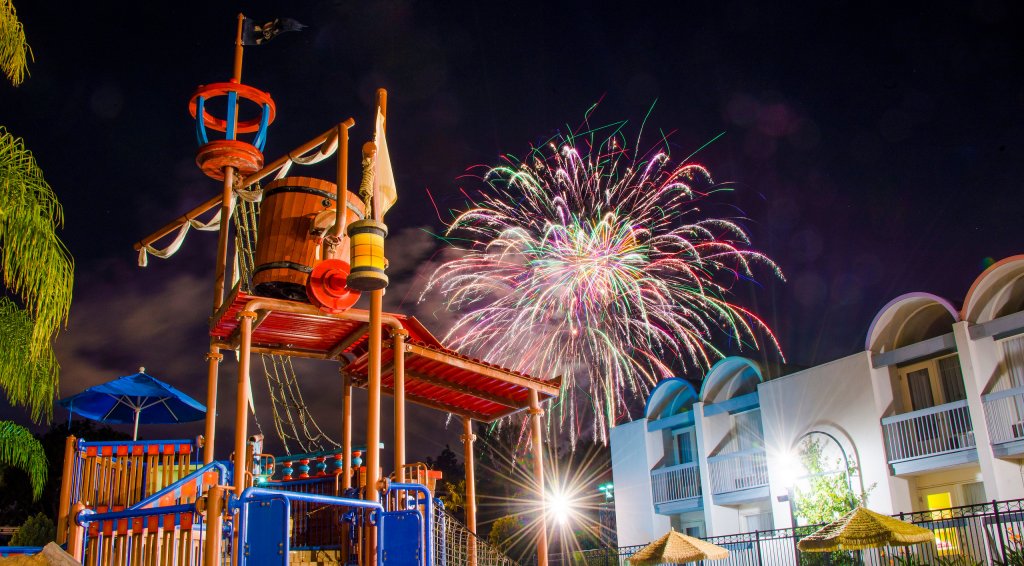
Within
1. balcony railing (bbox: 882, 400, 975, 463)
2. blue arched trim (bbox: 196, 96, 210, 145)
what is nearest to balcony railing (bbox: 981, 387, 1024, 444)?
balcony railing (bbox: 882, 400, 975, 463)

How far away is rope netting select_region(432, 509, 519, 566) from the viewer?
33.9 feet

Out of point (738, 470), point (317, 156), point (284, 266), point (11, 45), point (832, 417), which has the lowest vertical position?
point (738, 470)

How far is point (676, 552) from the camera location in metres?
18.3

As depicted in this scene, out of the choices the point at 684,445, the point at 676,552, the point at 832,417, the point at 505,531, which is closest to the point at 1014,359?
the point at 832,417

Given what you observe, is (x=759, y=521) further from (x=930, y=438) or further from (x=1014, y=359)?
(x=1014, y=359)

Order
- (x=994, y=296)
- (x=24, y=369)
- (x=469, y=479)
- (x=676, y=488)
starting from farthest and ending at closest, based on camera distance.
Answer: (x=676, y=488) < (x=994, y=296) < (x=469, y=479) < (x=24, y=369)

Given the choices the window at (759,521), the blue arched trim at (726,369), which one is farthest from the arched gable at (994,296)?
the window at (759,521)

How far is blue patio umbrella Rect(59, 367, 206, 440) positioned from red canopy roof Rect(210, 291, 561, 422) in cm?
380

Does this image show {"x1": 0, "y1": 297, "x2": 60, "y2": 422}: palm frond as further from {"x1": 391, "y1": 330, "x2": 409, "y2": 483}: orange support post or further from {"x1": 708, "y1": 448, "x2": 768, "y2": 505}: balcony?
{"x1": 708, "y1": 448, "x2": 768, "y2": 505}: balcony

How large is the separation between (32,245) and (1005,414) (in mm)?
19127

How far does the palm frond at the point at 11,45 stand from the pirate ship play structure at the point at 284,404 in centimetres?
316

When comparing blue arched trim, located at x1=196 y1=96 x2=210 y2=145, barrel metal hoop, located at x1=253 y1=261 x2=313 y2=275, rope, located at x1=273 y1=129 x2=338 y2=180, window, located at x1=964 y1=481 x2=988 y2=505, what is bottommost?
window, located at x1=964 y1=481 x2=988 y2=505

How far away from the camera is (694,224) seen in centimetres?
2158

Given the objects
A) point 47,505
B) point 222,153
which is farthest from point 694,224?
point 47,505
